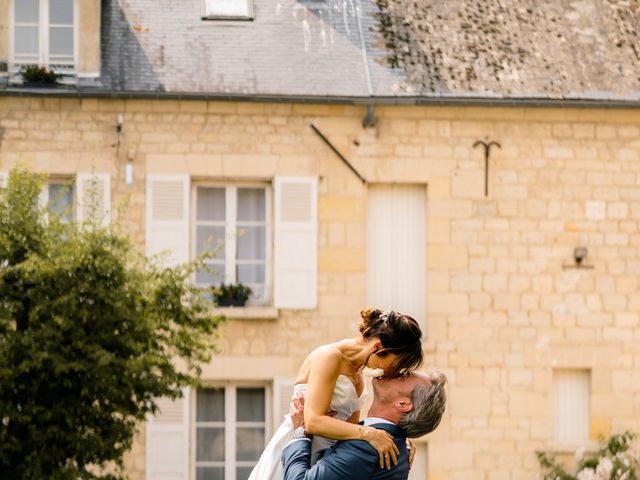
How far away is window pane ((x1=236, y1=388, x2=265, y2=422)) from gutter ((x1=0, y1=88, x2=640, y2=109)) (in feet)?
9.66

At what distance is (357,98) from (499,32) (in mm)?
1861

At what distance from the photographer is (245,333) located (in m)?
15.7

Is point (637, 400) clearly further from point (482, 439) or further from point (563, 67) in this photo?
point (563, 67)

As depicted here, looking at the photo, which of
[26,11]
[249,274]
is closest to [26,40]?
[26,11]

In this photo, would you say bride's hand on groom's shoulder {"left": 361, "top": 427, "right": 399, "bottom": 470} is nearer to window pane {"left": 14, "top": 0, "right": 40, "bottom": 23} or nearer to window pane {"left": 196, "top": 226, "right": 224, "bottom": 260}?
window pane {"left": 196, "top": 226, "right": 224, "bottom": 260}

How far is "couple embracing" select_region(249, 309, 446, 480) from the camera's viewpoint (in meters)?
5.11

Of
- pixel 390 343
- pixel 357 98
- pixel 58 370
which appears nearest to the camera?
pixel 390 343

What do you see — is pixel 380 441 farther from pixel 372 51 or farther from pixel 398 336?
pixel 372 51

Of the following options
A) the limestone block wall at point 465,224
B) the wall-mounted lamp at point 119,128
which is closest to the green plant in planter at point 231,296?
the limestone block wall at point 465,224

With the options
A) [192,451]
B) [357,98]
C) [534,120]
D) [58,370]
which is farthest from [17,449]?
[534,120]

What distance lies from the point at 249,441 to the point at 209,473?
1.68 feet

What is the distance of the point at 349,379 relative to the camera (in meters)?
→ 5.63

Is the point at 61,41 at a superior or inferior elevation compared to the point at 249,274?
superior

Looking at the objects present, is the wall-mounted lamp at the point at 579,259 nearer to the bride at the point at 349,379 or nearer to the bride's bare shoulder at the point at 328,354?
the bride at the point at 349,379
